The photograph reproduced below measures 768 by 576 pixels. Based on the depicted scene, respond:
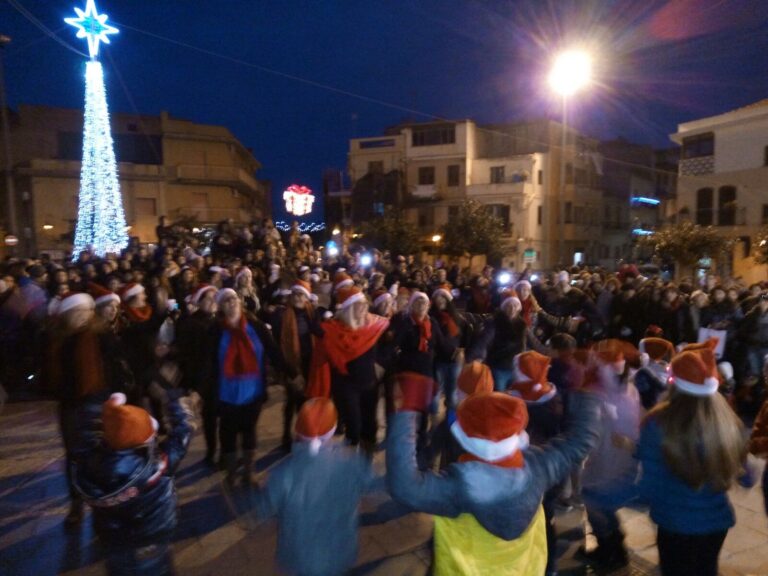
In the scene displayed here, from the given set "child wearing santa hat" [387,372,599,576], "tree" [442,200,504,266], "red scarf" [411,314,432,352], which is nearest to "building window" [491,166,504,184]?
"tree" [442,200,504,266]

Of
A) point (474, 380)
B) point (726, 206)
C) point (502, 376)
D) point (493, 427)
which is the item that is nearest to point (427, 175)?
point (726, 206)

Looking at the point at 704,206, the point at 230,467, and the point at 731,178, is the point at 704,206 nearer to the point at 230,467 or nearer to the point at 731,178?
the point at 731,178

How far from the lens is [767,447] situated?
3.08 m

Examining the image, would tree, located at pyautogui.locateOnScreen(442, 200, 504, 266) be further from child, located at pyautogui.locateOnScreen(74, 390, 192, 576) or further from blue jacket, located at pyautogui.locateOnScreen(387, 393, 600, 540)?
blue jacket, located at pyautogui.locateOnScreen(387, 393, 600, 540)

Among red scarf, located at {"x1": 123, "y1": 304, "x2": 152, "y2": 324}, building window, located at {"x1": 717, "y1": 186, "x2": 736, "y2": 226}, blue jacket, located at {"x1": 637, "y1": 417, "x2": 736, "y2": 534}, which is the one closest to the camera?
blue jacket, located at {"x1": 637, "y1": 417, "x2": 736, "y2": 534}

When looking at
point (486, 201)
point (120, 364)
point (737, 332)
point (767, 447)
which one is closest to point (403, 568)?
point (767, 447)

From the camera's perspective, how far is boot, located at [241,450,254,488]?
497cm

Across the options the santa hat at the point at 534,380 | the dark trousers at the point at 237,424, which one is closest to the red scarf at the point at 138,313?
the dark trousers at the point at 237,424

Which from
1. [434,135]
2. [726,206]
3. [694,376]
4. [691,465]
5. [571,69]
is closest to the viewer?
[691,465]

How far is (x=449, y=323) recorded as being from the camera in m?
6.70

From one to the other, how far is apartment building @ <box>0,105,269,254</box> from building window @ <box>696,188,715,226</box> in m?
28.1

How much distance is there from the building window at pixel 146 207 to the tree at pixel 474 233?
63.7 feet

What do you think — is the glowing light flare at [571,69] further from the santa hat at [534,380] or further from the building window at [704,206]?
the building window at [704,206]

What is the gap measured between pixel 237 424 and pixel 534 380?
260 cm
